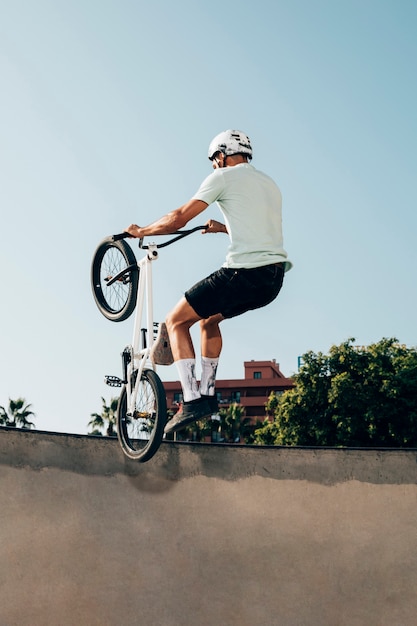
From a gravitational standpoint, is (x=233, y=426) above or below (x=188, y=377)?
above

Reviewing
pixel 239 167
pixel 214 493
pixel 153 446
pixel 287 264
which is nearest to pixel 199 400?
pixel 153 446

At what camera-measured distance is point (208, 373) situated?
7375mm

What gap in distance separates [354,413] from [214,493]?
1026 inches

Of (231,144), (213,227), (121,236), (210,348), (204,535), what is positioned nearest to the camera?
(231,144)

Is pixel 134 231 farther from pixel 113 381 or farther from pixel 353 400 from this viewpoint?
pixel 353 400

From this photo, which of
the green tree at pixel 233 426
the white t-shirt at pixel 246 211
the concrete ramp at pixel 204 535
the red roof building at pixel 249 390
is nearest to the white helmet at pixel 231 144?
the white t-shirt at pixel 246 211

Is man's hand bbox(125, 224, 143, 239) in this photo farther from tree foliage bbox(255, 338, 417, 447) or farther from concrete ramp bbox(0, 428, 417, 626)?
tree foliage bbox(255, 338, 417, 447)

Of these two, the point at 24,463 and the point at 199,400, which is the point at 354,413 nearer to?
the point at 24,463

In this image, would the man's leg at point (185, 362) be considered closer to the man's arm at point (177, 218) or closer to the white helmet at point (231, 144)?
the man's arm at point (177, 218)

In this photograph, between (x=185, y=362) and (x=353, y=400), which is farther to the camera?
(x=353, y=400)

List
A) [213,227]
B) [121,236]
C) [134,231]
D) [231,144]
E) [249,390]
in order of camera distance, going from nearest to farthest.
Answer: [231,144]
[134,231]
[121,236]
[213,227]
[249,390]

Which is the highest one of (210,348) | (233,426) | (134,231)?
(233,426)

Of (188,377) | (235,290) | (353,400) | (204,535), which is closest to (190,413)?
(188,377)

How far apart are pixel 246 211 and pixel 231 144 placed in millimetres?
686
